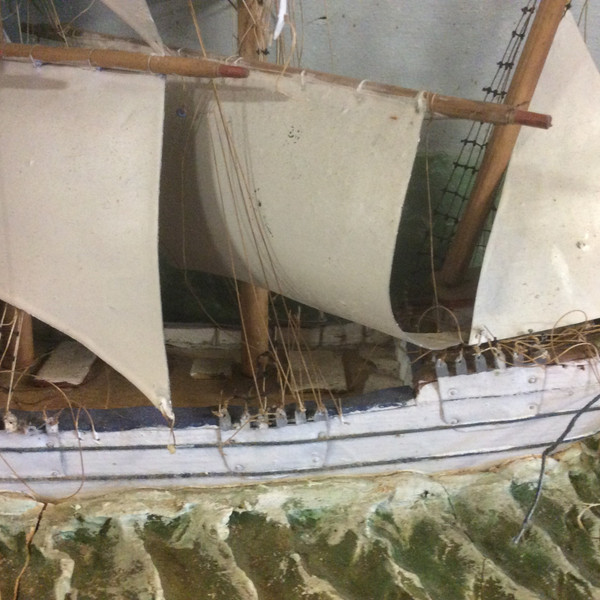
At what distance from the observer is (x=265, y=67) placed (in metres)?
0.86

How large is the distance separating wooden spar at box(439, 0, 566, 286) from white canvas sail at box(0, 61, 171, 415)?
1.62 feet

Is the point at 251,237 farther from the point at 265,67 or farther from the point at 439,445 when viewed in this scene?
the point at 439,445

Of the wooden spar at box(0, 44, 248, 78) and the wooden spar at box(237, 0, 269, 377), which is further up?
the wooden spar at box(0, 44, 248, 78)

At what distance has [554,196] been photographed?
0.91 meters

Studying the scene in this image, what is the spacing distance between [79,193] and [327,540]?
595 mm

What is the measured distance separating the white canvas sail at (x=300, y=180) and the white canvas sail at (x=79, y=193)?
0.40ft

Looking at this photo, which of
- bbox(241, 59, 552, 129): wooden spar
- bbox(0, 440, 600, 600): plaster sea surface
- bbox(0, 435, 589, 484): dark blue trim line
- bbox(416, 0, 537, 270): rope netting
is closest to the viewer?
bbox(241, 59, 552, 129): wooden spar

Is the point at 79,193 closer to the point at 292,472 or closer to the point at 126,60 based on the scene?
the point at 126,60

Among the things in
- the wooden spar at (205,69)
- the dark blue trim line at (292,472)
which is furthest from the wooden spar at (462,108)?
the dark blue trim line at (292,472)

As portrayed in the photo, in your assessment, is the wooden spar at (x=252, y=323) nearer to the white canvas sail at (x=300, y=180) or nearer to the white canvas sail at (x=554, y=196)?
the white canvas sail at (x=300, y=180)

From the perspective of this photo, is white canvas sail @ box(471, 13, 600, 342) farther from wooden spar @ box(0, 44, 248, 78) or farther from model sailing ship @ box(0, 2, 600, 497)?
wooden spar @ box(0, 44, 248, 78)

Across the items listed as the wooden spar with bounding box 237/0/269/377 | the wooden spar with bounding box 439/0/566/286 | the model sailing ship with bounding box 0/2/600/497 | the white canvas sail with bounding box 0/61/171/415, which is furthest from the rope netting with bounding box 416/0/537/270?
the white canvas sail with bounding box 0/61/171/415

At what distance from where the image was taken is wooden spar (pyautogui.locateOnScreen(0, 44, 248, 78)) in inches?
29.7

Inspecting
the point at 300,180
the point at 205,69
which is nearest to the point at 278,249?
the point at 300,180
